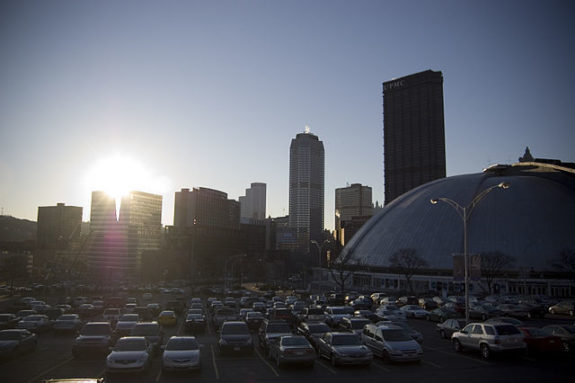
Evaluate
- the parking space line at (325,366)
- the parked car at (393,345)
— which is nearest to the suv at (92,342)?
the parking space line at (325,366)

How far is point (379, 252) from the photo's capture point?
10281 centimetres

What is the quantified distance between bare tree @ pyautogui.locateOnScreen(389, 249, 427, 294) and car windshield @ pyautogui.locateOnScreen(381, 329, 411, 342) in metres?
65.2

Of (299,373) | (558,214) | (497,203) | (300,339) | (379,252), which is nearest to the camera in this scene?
(299,373)

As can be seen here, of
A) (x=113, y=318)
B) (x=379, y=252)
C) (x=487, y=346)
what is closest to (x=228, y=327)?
(x=487, y=346)

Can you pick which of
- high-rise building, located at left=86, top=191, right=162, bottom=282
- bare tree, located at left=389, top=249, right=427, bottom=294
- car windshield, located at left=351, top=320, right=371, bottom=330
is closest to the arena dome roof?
bare tree, located at left=389, top=249, right=427, bottom=294

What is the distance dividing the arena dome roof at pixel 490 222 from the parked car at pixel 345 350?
7004 cm

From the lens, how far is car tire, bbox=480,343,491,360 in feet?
73.7

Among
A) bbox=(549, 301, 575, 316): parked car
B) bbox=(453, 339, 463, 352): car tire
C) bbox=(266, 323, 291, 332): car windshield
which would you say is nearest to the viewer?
bbox=(453, 339, 463, 352): car tire

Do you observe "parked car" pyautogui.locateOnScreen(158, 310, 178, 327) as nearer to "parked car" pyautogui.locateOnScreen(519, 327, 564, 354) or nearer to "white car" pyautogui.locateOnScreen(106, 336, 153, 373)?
"white car" pyautogui.locateOnScreen(106, 336, 153, 373)

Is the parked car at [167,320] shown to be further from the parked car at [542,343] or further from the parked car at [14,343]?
the parked car at [542,343]

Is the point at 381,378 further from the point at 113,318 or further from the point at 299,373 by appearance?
the point at 113,318

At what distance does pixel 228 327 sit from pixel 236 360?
252 centimetres

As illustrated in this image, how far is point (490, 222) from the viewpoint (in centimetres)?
9156

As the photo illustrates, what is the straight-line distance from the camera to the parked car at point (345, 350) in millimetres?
21000
